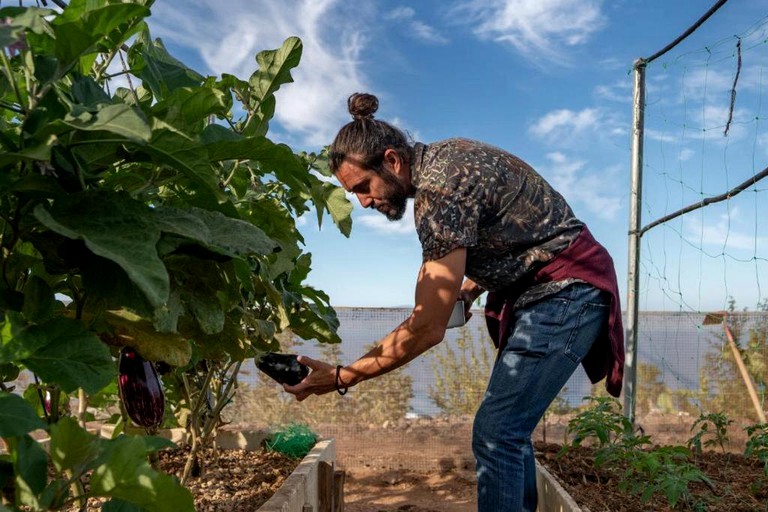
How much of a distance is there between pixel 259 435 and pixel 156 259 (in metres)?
2.60

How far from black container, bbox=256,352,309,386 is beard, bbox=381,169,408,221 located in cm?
47

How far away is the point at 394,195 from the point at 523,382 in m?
0.57

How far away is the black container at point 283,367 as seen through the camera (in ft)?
6.06

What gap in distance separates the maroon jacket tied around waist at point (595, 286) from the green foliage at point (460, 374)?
9.76ft

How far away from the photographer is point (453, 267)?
1.70 metres

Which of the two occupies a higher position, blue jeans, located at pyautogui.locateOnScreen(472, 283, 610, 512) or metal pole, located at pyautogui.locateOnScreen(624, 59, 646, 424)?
metal pole, located at pyautogui.locateOnScreen(624, 59, 646, 424)

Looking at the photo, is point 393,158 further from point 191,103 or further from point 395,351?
point 191,103

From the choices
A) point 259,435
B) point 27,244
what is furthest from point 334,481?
point 27,244

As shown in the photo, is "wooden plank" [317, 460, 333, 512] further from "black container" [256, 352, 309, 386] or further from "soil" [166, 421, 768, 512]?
"black container" [256, 352, 309, 386]

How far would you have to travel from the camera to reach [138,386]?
1.20 m

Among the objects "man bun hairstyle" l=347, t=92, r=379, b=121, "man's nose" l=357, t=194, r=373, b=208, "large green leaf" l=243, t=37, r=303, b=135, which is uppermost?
"man bun hairstyle" l=347, t=92, r=379, b=121

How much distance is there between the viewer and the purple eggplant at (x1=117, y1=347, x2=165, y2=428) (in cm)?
118

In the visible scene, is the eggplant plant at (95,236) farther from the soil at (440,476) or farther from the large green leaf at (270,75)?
the soil at (440,476)

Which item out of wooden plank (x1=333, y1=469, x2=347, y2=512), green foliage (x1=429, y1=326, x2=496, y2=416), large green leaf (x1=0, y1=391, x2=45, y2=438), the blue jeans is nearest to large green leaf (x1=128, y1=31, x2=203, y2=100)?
large green leaf (x1=0, y1=391, x2=45, y2=438)
